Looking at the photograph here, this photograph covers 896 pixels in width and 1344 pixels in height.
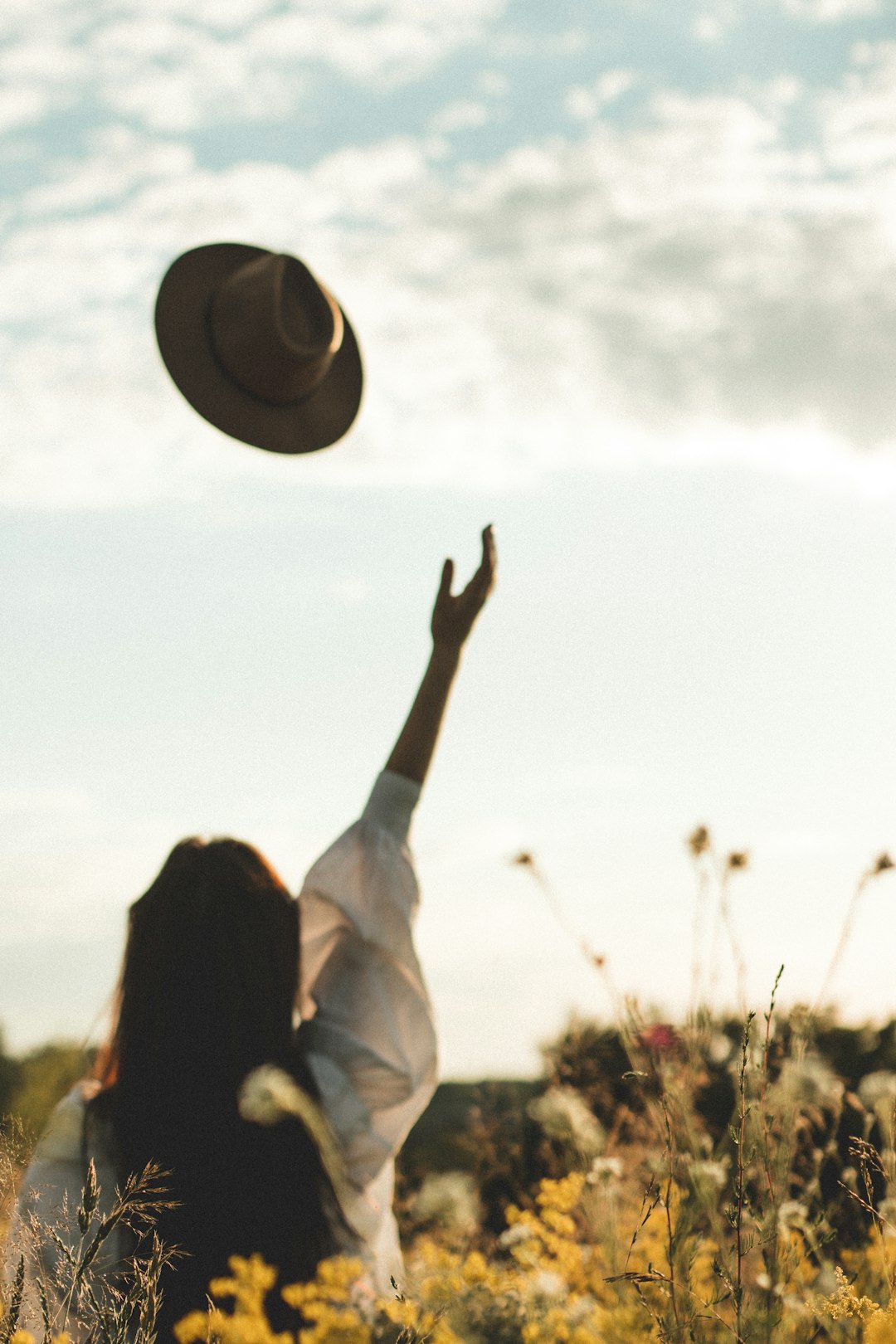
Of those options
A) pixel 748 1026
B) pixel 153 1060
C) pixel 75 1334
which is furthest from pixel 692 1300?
pixel 153 1060

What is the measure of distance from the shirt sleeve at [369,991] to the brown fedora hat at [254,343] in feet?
3.28

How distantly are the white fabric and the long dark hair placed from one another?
75 millimetres

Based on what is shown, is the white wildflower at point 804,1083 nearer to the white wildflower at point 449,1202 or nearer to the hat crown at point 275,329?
the white wildflower at point 449,1202

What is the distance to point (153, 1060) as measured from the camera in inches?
88.5

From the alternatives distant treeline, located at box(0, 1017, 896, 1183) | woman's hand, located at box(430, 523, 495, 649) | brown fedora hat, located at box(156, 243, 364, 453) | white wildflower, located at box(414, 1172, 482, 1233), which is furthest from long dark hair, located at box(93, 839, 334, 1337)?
distant treeline, located at box(0, 1017, 896, 1183)

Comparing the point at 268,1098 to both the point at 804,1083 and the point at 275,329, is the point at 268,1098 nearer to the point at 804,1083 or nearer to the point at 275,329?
the point at 804,1083

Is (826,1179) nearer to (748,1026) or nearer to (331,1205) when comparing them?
(331,1205)

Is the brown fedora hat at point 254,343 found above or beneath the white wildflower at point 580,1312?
above

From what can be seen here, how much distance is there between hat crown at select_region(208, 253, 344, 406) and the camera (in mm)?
2936

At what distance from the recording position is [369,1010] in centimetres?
245

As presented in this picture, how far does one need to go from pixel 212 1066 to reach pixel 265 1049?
98mm

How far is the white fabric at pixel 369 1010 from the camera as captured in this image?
7.63 ft

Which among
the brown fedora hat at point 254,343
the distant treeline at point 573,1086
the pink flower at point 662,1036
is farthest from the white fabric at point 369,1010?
the distant treeline at point 573,1086

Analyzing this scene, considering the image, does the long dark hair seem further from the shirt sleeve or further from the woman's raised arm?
the woman's raised arm
